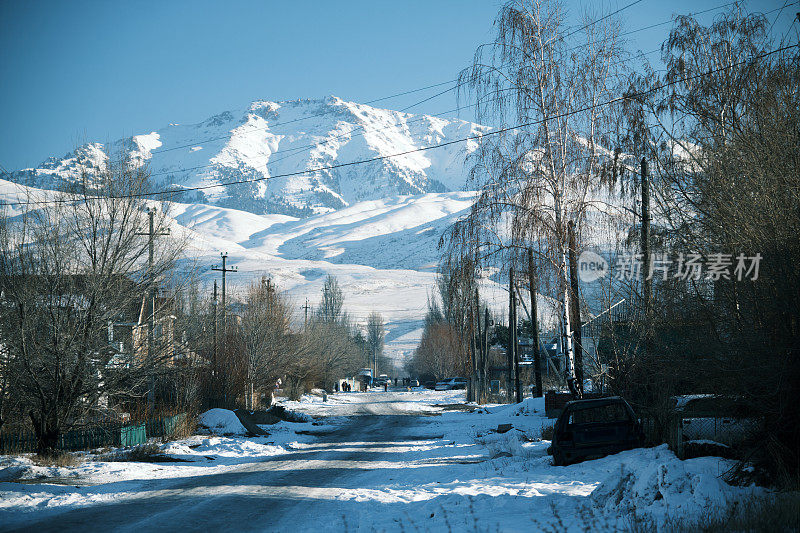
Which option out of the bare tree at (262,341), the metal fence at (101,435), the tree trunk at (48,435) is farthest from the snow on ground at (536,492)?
the bare tree at (262,341)

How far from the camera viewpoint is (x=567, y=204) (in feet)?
60.6

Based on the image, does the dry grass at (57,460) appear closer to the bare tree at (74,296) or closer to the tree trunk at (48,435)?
the tree trunk at (48,435)

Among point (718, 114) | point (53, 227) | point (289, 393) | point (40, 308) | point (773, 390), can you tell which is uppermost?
point (718, 114)

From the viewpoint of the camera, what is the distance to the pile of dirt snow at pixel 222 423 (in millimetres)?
24797

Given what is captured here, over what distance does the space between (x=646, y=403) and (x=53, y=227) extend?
15919 millimetres

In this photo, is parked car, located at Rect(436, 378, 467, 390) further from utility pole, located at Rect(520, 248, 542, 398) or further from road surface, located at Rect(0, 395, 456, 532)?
road surface, located at Rect(0, 395, 456, 532)

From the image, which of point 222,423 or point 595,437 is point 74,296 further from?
point 595,437

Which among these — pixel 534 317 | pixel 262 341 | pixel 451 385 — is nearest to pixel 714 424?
pixel 534 317

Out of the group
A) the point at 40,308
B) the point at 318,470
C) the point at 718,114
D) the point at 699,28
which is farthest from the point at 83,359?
the point at 699,28

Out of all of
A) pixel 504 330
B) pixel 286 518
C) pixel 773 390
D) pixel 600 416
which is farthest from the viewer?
pixel 504 330

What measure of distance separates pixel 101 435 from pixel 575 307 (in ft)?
49.7

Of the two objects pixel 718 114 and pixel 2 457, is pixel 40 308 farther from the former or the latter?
pixel 718 114

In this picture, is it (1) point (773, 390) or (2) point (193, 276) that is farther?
(2) point (193, 276)
